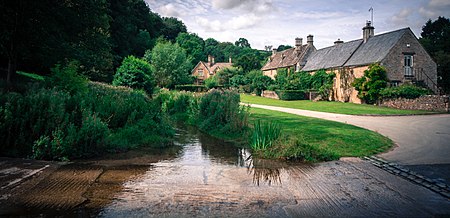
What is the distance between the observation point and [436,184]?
6402 mm

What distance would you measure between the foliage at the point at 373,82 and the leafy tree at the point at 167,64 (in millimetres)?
26124

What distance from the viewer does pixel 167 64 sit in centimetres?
4634

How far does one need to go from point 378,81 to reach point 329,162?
29454 mm

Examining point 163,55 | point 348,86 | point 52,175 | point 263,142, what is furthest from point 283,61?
point 52,175

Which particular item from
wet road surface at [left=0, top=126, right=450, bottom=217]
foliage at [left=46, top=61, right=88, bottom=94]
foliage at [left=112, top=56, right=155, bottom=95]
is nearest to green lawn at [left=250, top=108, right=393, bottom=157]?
wet road surface at [left=0, top=126, right=450, bottom=217]

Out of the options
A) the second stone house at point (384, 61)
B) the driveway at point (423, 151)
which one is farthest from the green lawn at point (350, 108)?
the driveway at point (423, 151)

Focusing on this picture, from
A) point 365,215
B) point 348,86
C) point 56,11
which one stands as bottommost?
point 365,215

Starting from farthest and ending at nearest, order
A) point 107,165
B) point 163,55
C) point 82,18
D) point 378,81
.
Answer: point 163,55 → point 378,81 → point 82,18 → point 107,165

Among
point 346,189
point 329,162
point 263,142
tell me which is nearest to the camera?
point 346,189

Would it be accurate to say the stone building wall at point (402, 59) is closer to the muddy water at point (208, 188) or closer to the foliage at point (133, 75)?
the foliage at point (133, 75)

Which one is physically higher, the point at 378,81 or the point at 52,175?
the point at 378,81

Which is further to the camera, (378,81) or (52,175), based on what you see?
(378,81)

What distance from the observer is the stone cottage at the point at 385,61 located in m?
35.6

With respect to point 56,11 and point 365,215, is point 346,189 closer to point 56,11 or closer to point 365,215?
point 365,215
